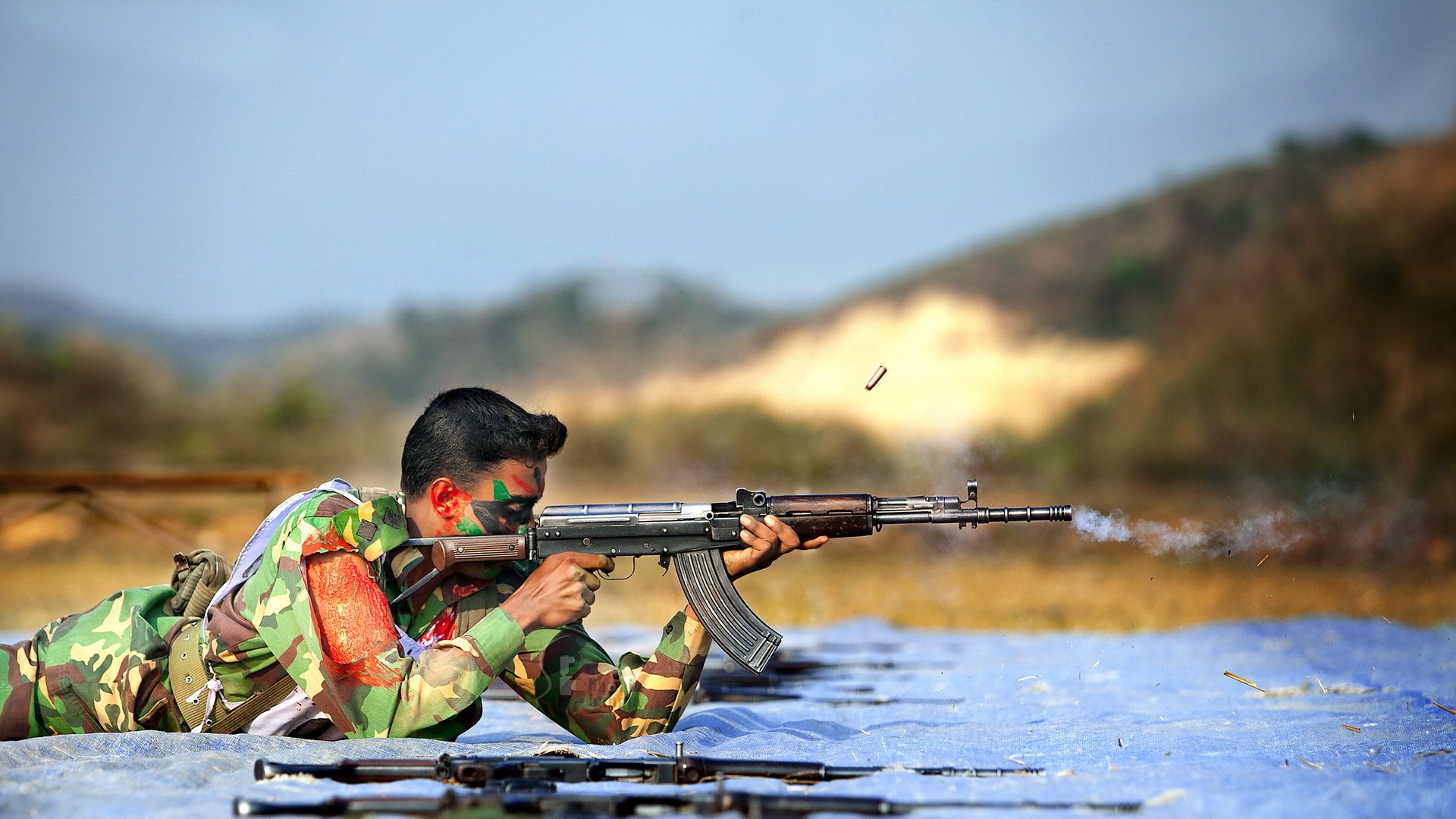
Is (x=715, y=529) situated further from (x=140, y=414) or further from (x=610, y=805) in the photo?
(x=140, y=414)

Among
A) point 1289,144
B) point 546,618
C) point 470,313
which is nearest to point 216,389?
point 470,313

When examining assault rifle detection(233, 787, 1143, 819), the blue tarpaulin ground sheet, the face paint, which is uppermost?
the face paint

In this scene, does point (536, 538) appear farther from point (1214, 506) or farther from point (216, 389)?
point (216, 389)

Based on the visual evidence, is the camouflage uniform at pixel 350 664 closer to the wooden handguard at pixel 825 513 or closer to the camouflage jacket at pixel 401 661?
the camouflage jacket at pixel 401 661

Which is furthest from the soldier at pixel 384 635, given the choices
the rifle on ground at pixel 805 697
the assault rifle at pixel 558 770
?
the rifle on ground at pixel 805 697

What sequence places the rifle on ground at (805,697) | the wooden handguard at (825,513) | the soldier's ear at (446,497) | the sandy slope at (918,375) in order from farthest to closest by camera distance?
1. the sandy slope at (918,375)
2. the rifle on ground at (805,697)
3. the wooden handguard at (825,513)
4. the soldier's ear at (446,497)

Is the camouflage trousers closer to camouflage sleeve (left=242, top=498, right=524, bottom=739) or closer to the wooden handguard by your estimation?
camouflage sleeve (left=242, top=498, right=524, bottom=739)

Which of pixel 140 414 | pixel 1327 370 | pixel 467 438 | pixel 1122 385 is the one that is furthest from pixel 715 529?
pixel 140 414

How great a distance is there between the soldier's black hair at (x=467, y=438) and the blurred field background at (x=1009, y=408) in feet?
25.6

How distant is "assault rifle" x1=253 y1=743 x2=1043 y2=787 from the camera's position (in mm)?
4324

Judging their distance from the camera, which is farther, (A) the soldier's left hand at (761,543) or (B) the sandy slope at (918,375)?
(B) the sandy slope at (918,375)

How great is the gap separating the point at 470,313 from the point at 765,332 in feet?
27.5

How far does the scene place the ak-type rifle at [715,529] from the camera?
5145mm

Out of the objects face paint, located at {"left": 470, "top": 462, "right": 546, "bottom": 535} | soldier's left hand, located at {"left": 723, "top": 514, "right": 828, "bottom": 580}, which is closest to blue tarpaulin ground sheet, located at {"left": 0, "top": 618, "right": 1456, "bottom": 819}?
soldier's left hand, located at {"left": 723, "top": 514, "right": 828, "bottom": 580}
